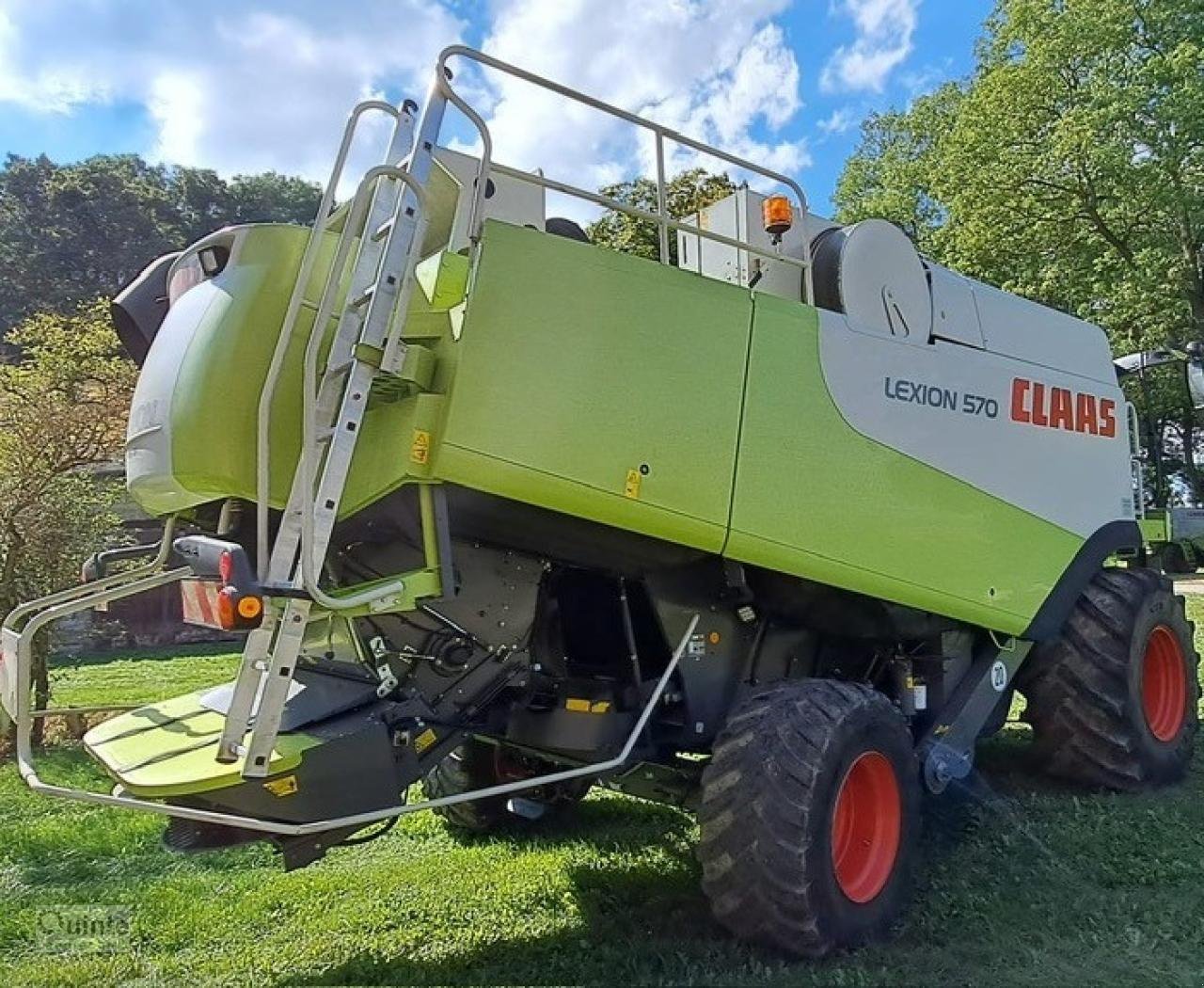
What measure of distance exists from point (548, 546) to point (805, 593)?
1134mm

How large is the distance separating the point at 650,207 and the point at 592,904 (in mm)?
7093

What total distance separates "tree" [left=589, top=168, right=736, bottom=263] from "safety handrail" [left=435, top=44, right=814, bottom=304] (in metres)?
0.09

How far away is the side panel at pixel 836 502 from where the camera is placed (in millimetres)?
3582

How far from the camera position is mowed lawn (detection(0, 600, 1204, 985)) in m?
3.34

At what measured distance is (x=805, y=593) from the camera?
4.00m

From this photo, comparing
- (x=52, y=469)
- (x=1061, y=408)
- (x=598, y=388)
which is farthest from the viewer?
(x=52, y=469)

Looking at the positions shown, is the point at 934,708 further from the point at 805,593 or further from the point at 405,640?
the point at 405,640

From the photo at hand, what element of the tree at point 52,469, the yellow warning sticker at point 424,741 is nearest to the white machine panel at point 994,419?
the yellow warning sticker at point 424,741

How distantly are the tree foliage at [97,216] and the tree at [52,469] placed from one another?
104 ft

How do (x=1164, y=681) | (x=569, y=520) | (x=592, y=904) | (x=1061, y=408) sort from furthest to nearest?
(x=1164, y=681), (x=1061, y=408), (x=592, y=904), (x=569, y=520)

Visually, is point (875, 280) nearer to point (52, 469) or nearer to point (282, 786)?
point (282, 786)

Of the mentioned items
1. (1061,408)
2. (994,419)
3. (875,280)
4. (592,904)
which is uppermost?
(875,280)

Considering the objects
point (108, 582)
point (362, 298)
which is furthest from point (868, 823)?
point (108, 582)

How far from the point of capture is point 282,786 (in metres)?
2.86
